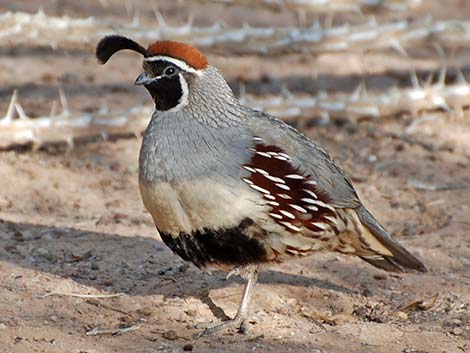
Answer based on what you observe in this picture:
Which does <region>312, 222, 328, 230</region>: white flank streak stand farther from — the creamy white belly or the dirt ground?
the dirt ground

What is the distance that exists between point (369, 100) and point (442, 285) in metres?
2.82

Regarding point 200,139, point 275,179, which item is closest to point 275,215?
point 275,179

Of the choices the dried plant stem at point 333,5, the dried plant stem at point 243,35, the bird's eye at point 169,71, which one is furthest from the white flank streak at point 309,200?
the dried plant stem at point 333,5

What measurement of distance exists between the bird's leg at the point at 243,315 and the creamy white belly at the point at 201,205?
1.30ft

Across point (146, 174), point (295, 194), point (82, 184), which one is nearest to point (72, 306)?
point (146, 174)

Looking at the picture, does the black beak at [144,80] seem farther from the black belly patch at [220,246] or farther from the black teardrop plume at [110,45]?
the black belly patch at [220,246]

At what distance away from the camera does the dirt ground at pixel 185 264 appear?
4.75 m

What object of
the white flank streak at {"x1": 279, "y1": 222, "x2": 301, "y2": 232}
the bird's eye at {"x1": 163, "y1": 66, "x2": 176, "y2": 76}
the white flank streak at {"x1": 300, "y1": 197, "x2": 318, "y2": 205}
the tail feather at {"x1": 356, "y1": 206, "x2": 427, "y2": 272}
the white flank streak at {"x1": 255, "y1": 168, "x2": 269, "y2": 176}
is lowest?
the tail feather at {"x1": 356, "y1": 206, "x2": 427, "y2": 272}

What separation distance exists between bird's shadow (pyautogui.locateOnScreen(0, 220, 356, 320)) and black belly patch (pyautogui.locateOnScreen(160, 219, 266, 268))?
443mm

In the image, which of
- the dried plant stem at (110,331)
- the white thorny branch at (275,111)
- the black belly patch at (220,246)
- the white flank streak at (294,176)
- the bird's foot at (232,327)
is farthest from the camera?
the white thorny branch at (275,111)

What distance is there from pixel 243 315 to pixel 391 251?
2.99 feet

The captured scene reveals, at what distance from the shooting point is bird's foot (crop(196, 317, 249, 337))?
15.9ft

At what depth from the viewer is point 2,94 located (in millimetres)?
8391

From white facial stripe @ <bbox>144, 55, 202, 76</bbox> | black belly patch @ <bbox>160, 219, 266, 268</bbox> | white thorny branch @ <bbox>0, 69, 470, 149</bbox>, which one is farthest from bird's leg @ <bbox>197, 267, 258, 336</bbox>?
white thorny branch @ <bbox>0, 69, 470, 149</bbox>
